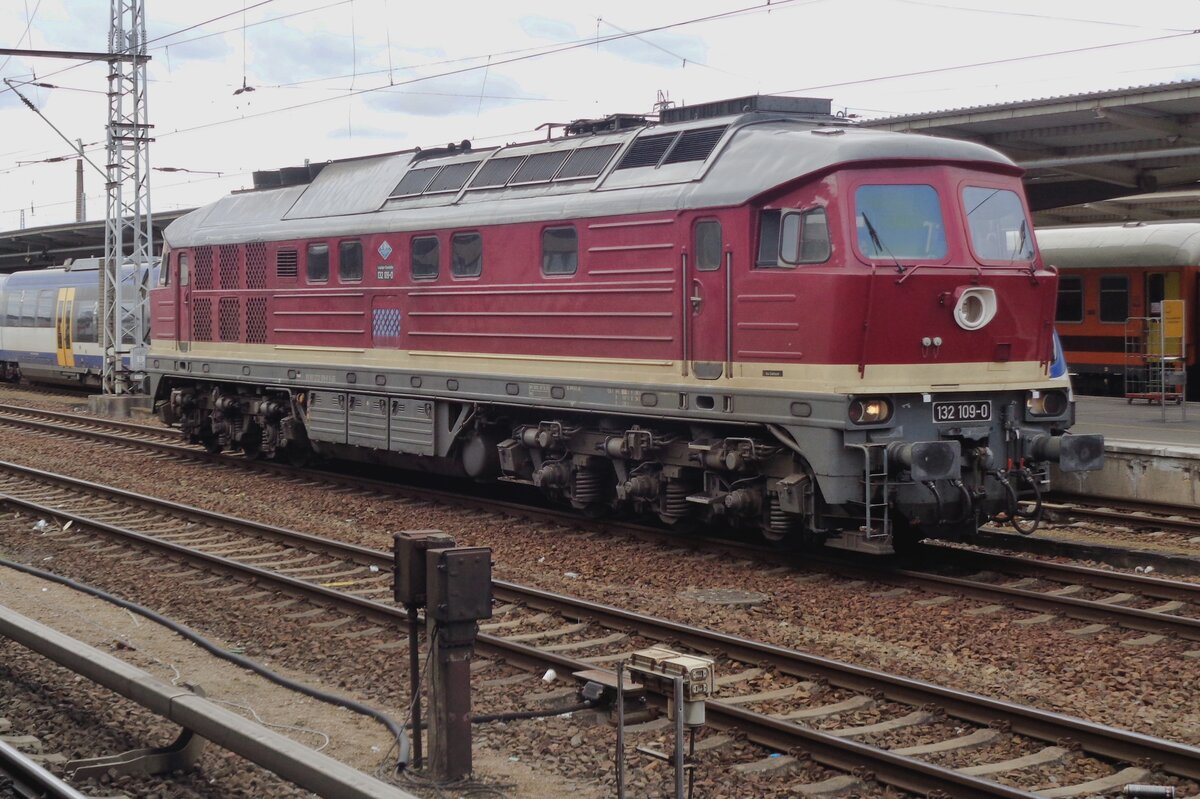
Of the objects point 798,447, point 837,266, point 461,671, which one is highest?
point 837,266

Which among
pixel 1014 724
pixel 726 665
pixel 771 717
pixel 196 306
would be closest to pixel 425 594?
pixel 771 717

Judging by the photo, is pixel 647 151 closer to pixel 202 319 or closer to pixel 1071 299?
pixel 202 319

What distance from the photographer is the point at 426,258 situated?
606 inches

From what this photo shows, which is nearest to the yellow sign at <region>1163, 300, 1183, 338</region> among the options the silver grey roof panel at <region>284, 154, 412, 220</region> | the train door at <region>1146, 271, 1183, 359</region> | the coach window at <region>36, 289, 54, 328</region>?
the train door at <region>1146, 271, 1183, 359</region>

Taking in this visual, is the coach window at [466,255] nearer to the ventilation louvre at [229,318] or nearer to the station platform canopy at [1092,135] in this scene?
the ventilation louvre at [229,318]

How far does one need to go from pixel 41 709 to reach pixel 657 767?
3.83 m

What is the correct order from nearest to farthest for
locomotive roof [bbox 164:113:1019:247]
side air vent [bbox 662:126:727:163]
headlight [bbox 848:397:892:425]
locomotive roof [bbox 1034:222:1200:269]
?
headlight [bbox 848:397:892:425], locomotive roof [bbox 164:113:1019:247], side air vent [bbox 662:126:727:163], locomotive roof [bbox 1034:222:1200:269]

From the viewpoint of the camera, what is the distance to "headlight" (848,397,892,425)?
10.8 metres

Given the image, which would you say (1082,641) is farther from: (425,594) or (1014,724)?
(425,594)

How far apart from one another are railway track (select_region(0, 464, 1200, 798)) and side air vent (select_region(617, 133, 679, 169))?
461 cm

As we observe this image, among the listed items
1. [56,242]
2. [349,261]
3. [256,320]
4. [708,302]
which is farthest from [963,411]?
[56,242]

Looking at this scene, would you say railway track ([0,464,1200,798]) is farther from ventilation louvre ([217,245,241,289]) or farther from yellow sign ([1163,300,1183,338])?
yellow sign ([1163,300,1183,338])

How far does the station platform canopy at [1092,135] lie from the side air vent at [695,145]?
6234 millimetres

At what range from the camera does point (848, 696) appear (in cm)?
806
